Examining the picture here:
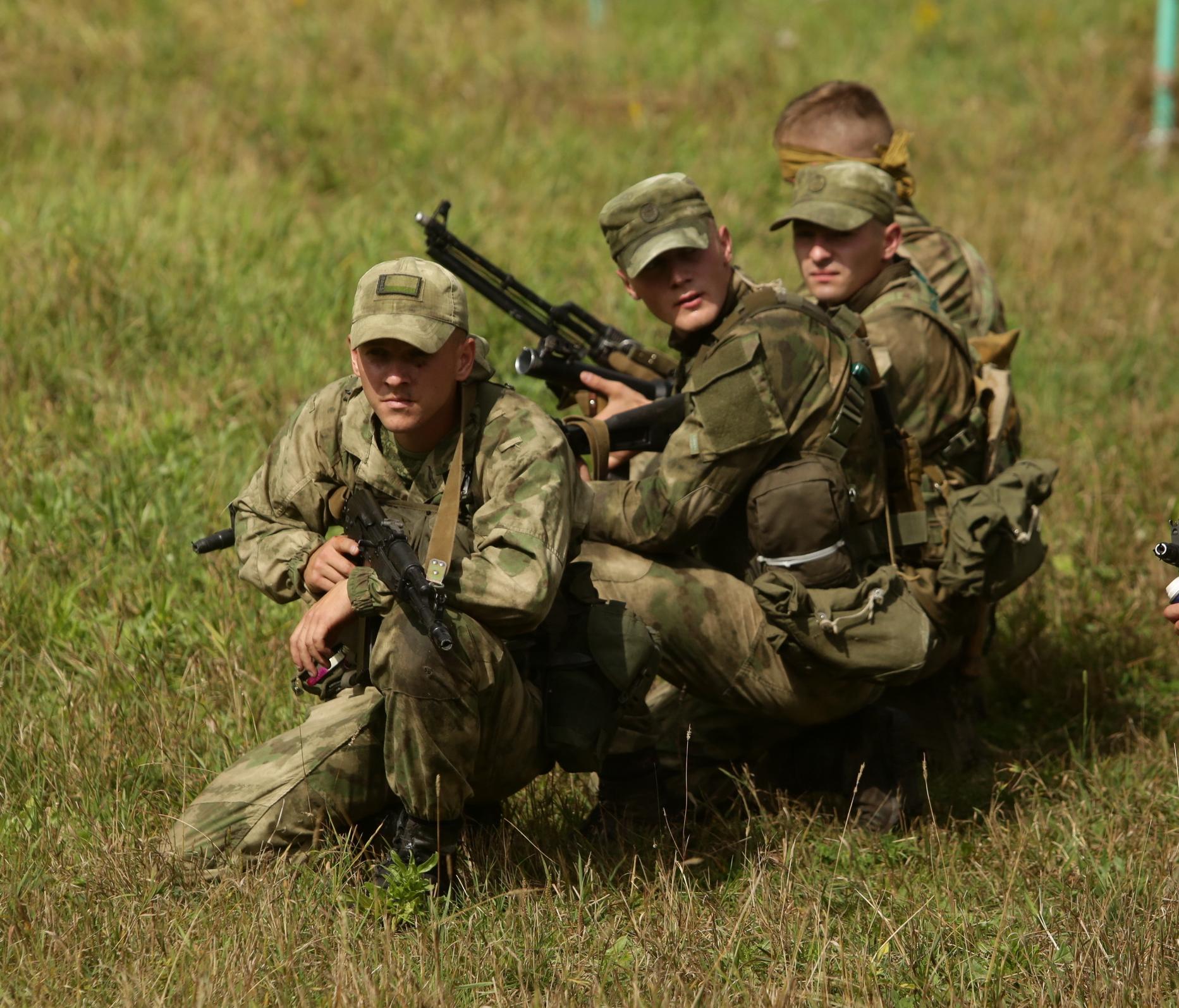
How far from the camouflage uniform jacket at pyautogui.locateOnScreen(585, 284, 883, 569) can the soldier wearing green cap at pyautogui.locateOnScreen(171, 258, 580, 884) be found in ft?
1.79

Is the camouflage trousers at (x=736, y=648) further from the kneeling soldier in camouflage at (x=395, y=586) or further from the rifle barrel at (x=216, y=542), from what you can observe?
the rifle barrel at (x=216, y=542)

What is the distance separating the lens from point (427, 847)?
409 centimetres

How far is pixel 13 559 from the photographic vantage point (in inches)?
221

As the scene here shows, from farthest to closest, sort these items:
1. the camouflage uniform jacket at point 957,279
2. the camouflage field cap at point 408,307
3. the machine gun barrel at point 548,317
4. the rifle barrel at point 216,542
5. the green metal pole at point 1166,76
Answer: the green metal pole at point 1166,76 → the camouflage uniform jacket at point 957,279 → the machine gun barrel at point 548,317 → the rifle barrel at point 216,542 → the camouflage field cap at point 408,307

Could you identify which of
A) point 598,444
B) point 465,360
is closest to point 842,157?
point 598,444

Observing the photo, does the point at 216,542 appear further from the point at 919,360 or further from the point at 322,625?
the point at 919,360

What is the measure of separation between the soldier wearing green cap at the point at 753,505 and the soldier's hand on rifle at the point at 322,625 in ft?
3.31

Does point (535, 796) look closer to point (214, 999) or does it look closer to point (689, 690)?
point (689, 690)

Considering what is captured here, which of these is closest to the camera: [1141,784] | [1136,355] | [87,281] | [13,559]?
[1141,784]

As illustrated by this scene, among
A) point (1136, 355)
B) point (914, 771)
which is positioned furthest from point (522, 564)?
point (1136, 355)

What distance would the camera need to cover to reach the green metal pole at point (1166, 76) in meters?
11.7

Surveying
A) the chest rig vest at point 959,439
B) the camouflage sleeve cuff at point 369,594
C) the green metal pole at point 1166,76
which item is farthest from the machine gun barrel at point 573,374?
the green metal pole at point 1166,76

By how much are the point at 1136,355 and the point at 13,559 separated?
5.88m

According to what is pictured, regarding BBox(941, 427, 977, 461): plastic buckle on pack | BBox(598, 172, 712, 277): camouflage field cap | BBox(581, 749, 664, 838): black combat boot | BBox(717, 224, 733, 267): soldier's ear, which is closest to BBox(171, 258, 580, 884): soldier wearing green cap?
BBox(581, 749, 664, 838): black combat boot
